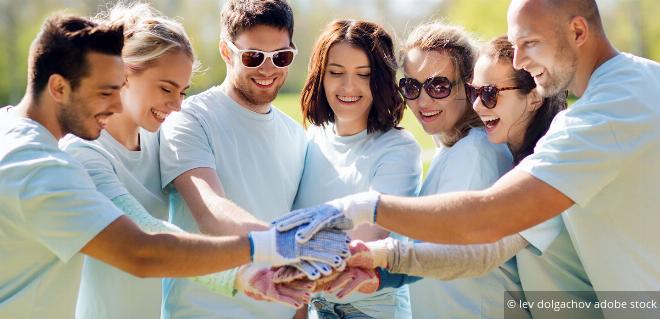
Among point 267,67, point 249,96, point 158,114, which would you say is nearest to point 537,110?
point 267,67

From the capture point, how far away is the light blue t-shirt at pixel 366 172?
16.7 feet

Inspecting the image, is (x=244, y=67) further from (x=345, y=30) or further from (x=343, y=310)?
(x=343, y=310)

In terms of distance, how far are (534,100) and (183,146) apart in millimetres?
1985

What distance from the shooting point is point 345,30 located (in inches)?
212

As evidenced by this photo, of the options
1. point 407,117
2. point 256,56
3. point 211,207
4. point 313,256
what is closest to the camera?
point 313,256

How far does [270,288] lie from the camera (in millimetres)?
4672

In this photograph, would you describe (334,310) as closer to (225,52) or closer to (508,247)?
(508,247)

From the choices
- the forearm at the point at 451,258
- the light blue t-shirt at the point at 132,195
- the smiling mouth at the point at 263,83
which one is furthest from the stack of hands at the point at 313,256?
the smiling mouth at the point at 263,83

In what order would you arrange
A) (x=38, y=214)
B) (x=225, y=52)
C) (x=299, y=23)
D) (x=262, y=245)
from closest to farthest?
(x=38, y=214) → (x=262, y=245) → (x=225, y=52) → (x=299, y=23)

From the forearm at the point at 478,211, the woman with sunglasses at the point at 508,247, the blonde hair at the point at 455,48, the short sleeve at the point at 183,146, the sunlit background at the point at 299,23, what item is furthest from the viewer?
the sunlit background at the point at 299,23

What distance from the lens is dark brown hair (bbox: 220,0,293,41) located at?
5.34 meters

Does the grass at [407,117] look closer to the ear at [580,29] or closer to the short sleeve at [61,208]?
the ear at [580,29]

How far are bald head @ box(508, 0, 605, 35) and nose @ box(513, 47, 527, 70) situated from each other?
0.19 metres

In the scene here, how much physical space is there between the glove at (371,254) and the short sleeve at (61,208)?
1343 millimetres
